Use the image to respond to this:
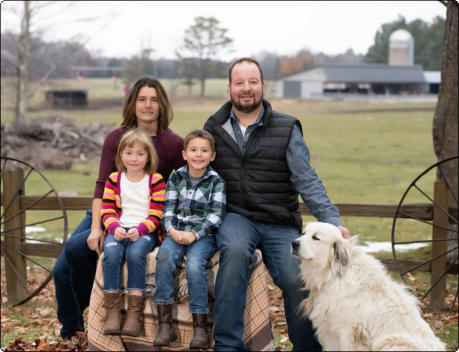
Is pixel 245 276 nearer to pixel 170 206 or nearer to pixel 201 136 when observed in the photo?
pixel 170 206

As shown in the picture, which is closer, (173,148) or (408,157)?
(173,148)

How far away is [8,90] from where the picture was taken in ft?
55.5

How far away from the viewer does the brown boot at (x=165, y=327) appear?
3098mm

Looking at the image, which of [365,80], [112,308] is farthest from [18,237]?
[365,80]

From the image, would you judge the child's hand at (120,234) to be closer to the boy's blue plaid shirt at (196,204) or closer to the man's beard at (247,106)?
the boy's blue plaid shirt at (196,204)

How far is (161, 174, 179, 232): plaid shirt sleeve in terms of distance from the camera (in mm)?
3332

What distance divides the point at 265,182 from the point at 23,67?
15.1 meters

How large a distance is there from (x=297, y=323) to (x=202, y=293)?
Answer: 651 millimetres

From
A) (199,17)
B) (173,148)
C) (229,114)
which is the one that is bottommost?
(173,148)

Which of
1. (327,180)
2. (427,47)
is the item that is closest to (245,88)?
(327,180)

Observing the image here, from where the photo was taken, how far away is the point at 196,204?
336cm

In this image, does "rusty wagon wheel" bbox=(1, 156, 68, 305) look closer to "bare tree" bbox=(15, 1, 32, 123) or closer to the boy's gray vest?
the boy's gray vest

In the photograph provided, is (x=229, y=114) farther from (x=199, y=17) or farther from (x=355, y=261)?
(x=199, y=17)

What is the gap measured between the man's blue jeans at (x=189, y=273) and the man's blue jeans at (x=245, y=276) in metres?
0.09
